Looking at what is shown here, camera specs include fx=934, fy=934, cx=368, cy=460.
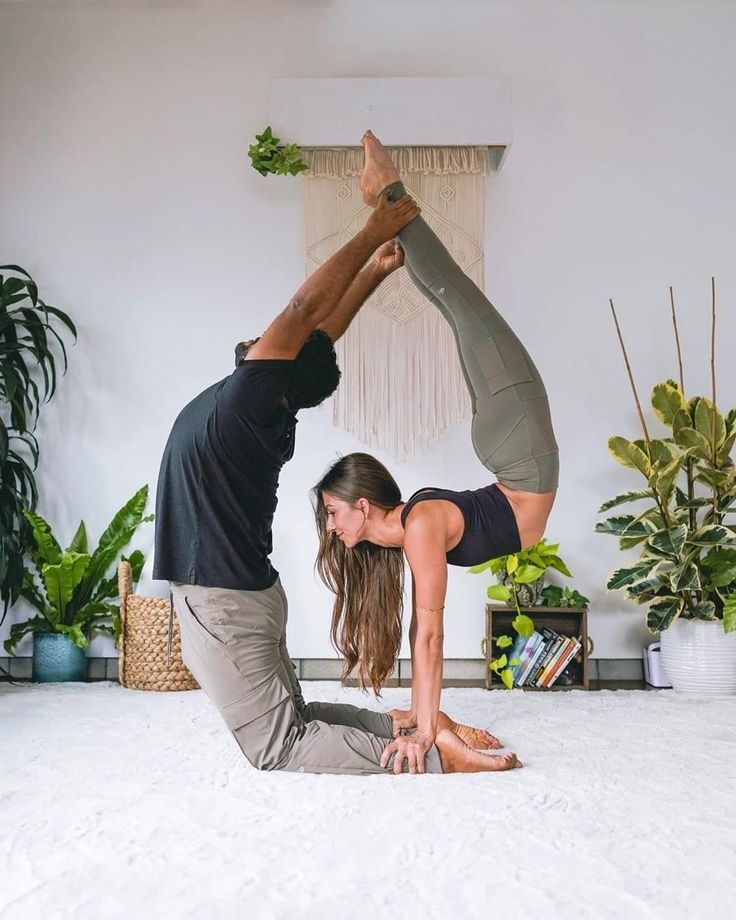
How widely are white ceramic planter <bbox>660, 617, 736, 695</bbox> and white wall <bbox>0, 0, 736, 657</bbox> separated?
63 cm

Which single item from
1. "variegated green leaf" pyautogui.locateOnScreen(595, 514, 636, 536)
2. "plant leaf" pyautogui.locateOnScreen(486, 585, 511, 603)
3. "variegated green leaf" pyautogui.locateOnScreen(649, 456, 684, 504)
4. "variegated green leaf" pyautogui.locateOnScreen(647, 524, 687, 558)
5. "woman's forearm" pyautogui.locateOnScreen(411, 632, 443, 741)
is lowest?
"woman's forearm" pyautogui.locateOnScreen(411, 632, 443, 741)

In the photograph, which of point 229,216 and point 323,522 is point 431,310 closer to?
point 229,216

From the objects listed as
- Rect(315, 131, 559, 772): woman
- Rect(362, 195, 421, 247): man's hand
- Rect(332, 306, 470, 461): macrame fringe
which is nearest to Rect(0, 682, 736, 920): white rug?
Rect(315, 131, 559, 772): woman

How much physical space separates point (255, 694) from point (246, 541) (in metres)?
0.38

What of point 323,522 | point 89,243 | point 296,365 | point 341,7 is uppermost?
point 341,7

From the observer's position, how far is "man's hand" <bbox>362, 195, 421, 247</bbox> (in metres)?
2.37

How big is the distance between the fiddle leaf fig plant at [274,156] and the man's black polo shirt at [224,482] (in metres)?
1.92

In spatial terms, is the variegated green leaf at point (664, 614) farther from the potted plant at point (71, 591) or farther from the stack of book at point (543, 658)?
the potted plant at point (71, 591)

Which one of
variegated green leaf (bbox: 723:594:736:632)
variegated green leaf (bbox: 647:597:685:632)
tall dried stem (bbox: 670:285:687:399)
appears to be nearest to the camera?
variegated green leaf (bbox: 723:594:736:632)

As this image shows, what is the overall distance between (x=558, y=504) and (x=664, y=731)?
4.74 ft

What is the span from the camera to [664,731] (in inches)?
115

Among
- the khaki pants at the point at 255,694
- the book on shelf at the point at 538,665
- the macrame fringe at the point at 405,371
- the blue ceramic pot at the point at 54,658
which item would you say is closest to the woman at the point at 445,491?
the khaki pants at the point at 255,694

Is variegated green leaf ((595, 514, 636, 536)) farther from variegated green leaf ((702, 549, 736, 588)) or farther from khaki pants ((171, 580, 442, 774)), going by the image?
khaki pants ((171, 580, 442, 774))

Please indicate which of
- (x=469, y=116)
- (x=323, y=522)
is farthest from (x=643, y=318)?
(x=323, y=522)
